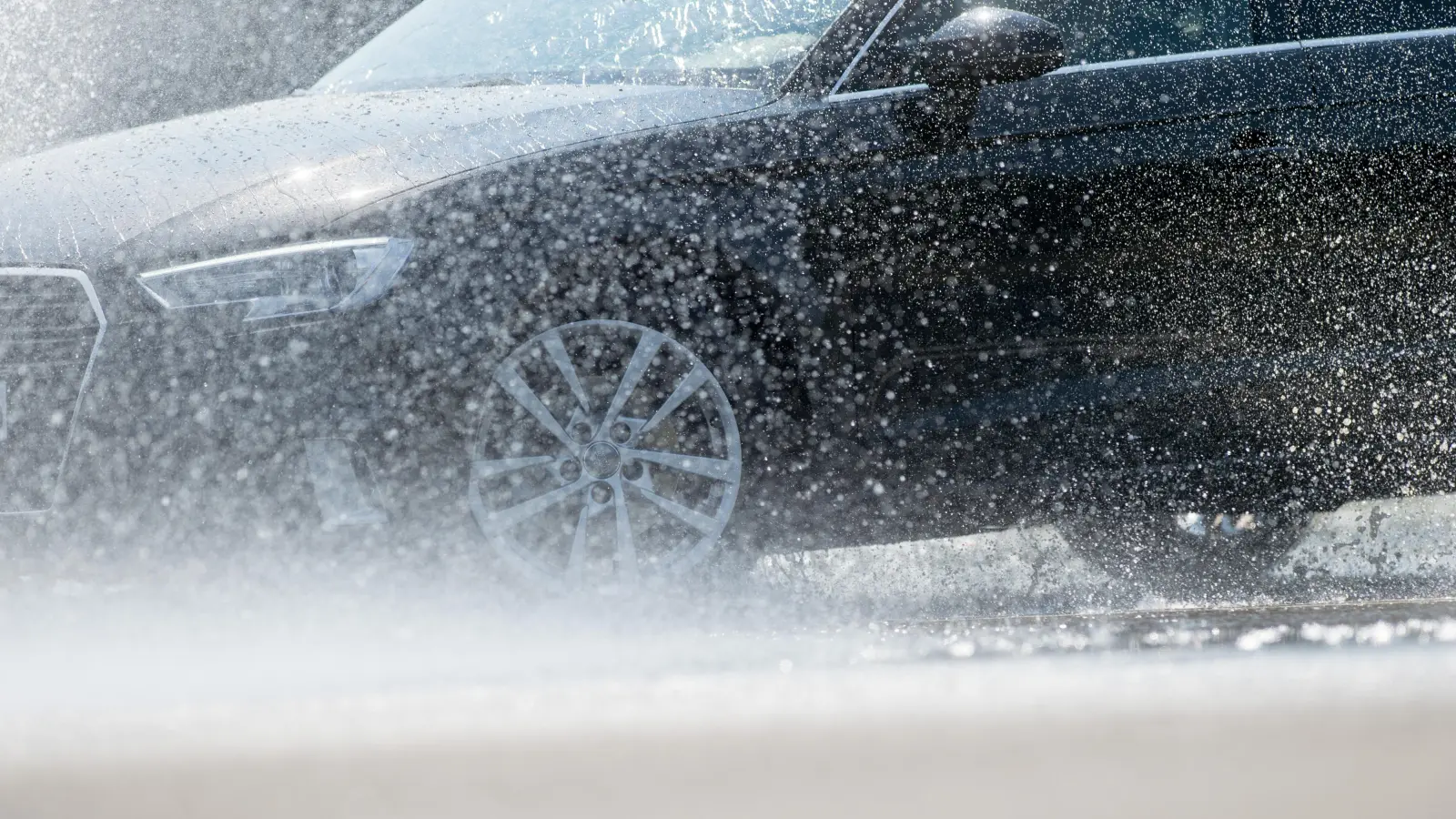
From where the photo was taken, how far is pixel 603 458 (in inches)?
109

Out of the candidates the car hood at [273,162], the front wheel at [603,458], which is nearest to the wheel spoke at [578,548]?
the front wheel at [603,458]

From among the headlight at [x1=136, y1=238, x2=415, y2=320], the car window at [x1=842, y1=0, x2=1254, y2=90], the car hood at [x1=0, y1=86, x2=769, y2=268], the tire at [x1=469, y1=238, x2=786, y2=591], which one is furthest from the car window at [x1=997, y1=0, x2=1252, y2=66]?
the headlight at [x1=136, y1=238, x2=415, y2=320]

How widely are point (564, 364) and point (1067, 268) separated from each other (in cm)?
106

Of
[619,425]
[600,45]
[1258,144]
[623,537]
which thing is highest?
[600,45]

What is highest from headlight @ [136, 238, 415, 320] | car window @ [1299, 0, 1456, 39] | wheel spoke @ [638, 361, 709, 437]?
car window @ [1299, 0, 1456, 39]

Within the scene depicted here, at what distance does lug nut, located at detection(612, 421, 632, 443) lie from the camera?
9.07 ft

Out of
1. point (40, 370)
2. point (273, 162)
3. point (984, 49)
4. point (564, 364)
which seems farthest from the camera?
point (984, 49)

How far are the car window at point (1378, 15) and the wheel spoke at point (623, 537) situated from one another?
6.50ft

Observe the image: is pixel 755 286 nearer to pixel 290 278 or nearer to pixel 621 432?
pixel 621 432

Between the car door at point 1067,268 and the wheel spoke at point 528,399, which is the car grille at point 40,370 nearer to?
the wheel spoke at point 528,399

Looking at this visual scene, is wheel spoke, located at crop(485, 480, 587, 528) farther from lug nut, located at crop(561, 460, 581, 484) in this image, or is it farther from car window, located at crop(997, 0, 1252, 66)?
car window, located at crop(997, 0, 1252, 66)

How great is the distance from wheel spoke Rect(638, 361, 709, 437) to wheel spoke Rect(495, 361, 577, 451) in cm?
16

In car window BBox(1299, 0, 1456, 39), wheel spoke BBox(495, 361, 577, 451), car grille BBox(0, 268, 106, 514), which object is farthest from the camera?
car window BBox(1299, 0, 1456, 39)

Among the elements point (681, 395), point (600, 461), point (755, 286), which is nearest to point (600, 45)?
point (755, 286)
